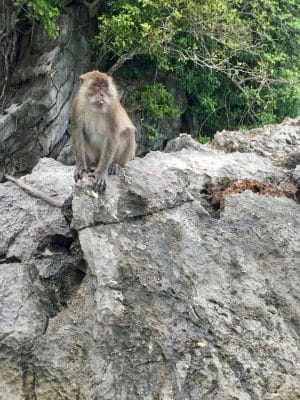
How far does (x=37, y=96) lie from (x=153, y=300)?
29.3 feet

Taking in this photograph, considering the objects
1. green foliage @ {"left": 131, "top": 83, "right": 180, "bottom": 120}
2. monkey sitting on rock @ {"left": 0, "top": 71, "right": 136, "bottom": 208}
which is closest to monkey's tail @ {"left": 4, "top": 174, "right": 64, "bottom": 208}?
monkey sitting on rock @ {"left": 0, "top": 71, "right": 136, "bottom": 208}

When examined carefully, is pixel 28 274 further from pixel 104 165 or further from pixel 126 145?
pixel 126 145

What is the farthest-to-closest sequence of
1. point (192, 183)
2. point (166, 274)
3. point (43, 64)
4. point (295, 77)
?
point (295, 77) → point (43, 64) → point (192, 183) → point (166, 274)

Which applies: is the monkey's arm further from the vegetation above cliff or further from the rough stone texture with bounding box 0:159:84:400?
the vegetation above cliff

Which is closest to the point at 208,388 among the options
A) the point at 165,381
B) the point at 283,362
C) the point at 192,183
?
the point at 165,381

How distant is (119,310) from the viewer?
436 centimetres

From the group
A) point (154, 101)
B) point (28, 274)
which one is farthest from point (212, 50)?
point (28, 274)

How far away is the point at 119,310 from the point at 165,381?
542 millimetres

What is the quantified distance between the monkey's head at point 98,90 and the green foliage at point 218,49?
6.83 m

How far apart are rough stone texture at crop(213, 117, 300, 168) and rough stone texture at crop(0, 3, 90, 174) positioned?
6039 millimetres

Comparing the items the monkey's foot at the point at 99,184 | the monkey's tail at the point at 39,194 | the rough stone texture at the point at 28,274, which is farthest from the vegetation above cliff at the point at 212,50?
the monkey's foot at the point at 99,184

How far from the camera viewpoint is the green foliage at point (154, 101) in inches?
567

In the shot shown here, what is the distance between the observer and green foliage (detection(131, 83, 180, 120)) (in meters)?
14.4

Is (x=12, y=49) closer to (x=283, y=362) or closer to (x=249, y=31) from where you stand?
(x=249, y=31)
